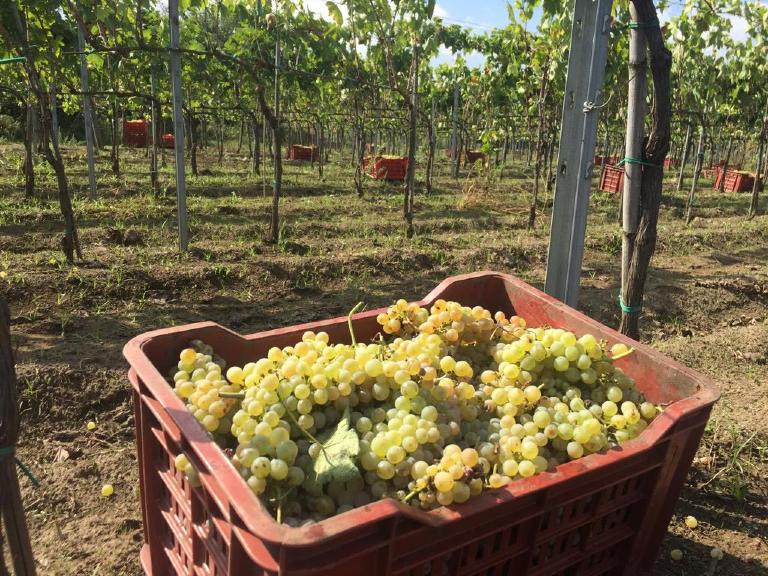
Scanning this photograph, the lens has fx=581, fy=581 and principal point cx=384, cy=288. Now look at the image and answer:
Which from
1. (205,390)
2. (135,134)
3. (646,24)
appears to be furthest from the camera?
(135,134)

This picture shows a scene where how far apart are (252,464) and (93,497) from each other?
1.71 m

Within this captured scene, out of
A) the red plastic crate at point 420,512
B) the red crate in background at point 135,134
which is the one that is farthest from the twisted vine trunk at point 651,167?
the red crate in background at point 135,134

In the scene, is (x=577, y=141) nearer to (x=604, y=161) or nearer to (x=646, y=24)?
(x=646, y=24)

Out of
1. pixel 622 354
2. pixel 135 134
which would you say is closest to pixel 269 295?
pixel 622 354

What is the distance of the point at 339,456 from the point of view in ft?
4.39

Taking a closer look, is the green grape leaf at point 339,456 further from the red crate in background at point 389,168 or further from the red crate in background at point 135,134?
the red crate in background at point 135,134

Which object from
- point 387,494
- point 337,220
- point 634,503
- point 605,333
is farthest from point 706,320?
point 337,220

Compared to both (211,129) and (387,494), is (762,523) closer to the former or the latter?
(387,494)

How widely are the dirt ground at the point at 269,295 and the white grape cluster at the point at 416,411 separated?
0.98 metres

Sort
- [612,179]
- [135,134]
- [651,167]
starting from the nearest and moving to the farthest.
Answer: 1. [651,167]
2. [612,179]
3. [135,134]

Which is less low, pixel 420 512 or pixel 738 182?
pixel 738 182

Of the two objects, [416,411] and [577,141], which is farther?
[577,141]

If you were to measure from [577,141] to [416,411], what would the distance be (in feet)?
5.94

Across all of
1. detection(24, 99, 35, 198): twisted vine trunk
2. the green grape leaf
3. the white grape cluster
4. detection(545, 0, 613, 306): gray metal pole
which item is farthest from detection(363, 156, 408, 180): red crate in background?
the green grape leaf
